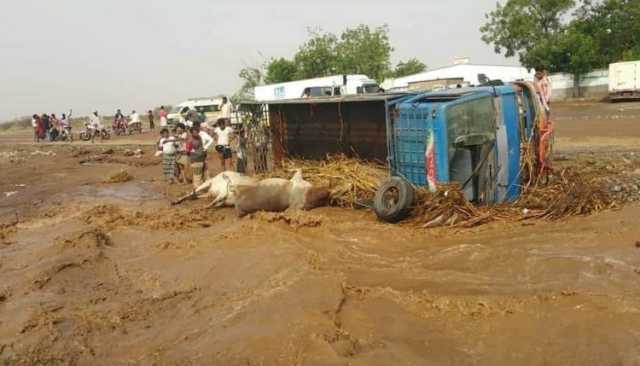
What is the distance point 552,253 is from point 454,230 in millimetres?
1587

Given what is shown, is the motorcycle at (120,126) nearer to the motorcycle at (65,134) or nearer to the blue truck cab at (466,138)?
the motorcycle at (65,134)

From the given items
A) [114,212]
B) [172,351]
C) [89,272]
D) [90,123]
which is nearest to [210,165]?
[114,212]

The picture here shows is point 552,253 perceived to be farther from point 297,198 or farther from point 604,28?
point 604,28

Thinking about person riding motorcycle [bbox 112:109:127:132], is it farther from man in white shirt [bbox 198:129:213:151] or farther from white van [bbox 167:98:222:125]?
man in white shirt [bbox 198:129:213:151]

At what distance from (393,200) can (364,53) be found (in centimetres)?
4491

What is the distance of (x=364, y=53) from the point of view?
172 feet

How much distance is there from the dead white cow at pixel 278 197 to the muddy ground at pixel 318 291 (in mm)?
507

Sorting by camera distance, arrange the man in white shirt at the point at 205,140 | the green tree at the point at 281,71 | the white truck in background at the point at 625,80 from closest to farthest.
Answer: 1. the man in white shirt at the point at 205,140
2. the white truck in background at the point at 625,80
3. the green tree at the point at 281,71

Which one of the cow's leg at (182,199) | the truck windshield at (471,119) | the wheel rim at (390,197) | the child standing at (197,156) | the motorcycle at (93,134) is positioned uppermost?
the motorcycle at (93,134)

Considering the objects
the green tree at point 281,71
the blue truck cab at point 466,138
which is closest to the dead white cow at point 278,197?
the blue truck cab at point 466,138

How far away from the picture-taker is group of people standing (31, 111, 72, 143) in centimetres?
3772

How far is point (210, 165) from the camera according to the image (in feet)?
58.1

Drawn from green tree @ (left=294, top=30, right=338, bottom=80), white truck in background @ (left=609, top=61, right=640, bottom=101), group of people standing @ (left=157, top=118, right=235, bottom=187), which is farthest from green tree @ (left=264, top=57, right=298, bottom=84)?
group of people standing @ (left=157, top=118, right=235, bottom=187)

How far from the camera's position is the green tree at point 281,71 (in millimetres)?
51062
